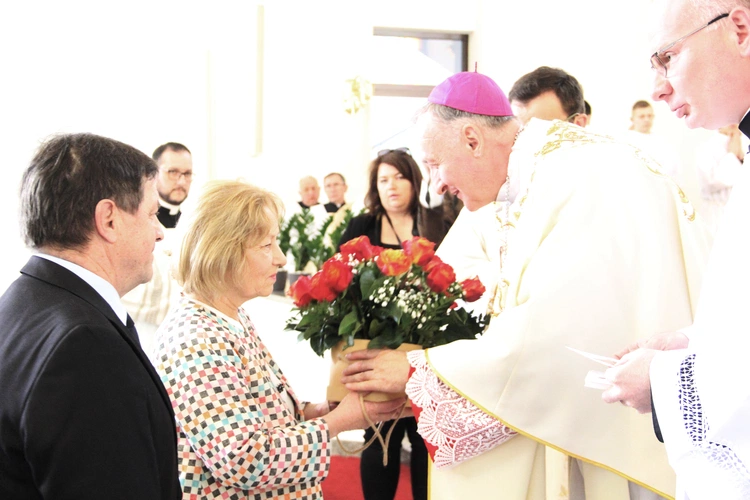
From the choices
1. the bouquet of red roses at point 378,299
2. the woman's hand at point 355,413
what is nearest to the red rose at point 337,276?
the bouquet of red roses at point 378,299

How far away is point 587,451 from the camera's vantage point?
2.21 m

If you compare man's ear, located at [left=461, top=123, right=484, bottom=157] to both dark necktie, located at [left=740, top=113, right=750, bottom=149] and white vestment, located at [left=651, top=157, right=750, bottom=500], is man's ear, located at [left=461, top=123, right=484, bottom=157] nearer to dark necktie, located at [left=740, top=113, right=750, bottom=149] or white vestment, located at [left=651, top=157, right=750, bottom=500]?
dark necktie, located at [left=740, top=113, right=750, bottom=149]

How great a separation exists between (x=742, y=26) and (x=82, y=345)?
1455mm

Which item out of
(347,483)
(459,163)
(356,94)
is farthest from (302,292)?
(356,94)

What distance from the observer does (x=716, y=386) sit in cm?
149

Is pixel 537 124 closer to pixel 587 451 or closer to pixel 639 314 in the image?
pixel 639 314

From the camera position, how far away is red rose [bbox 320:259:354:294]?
A: 227 centimetres

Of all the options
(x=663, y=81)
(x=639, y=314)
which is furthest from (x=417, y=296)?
(x=663, y=81)

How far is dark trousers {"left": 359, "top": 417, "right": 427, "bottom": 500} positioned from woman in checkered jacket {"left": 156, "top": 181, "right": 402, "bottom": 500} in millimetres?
1652

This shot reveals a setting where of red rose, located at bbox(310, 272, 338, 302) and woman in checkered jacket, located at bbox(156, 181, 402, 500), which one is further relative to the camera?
red rose, located at bbox(310, 272, 338, 302)

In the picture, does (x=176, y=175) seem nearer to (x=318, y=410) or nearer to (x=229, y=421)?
(x=318, y=410)

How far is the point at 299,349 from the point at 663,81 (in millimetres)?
4624

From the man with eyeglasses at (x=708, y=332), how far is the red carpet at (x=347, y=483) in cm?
322

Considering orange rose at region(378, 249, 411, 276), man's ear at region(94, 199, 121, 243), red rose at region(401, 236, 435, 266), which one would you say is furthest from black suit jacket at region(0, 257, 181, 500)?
red rose at region(401, 236, 435, 266)
